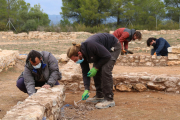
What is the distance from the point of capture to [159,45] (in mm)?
7340

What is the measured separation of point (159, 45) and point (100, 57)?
4977 mm

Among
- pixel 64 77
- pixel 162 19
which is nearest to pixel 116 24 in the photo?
pixel 162 19

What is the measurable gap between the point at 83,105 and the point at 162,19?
34.7m

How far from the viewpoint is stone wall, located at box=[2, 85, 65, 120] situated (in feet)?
5.96

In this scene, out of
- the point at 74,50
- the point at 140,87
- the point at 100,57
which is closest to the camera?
the point at 74,50

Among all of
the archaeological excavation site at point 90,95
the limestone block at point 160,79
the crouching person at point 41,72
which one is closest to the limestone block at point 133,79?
the archaeological excavation site at point 90,95

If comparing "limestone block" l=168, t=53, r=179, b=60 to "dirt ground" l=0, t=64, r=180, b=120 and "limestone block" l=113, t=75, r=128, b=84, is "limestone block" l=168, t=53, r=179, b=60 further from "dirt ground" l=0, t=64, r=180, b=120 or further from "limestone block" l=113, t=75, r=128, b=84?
"limestone block" l=113, t=75, r=128, b=84

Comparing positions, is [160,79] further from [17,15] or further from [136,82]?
[17,15]

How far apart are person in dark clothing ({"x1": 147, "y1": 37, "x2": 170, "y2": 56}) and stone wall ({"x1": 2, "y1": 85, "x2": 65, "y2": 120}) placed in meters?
5.27

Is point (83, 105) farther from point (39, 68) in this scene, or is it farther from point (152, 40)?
point (152, 40)

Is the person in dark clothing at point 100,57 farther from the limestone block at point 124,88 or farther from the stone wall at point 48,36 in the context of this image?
the stone wall at point 48,36

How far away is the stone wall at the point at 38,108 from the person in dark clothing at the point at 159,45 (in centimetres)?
527

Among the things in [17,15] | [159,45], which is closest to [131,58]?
[159,45]

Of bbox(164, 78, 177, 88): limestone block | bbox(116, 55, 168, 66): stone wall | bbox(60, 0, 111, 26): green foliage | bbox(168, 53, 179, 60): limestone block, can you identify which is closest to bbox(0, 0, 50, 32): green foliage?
bbox(60, 0, 111, 26): green foliage
